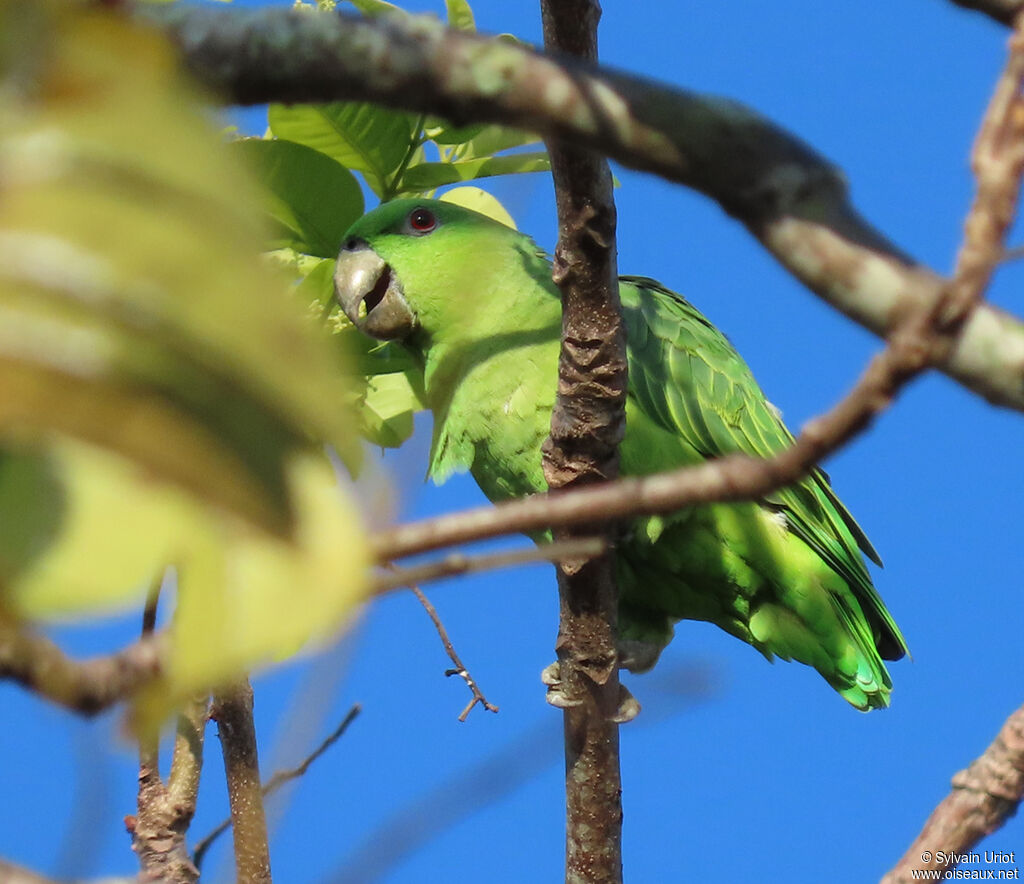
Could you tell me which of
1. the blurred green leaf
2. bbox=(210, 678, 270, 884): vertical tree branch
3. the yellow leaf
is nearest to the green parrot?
the yellow leaf

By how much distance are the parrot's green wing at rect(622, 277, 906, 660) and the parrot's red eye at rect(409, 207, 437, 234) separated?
0.62 m

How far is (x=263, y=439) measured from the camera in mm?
400

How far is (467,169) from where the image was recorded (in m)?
2.20

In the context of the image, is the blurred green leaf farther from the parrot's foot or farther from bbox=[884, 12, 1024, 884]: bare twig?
the parrot's foot

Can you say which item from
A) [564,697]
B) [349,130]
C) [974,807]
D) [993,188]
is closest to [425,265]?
[349,130]

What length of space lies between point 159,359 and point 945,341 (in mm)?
466

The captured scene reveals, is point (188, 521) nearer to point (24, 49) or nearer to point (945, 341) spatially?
point (24, 49)

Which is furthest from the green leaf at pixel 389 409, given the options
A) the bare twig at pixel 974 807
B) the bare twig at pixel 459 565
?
the bare twig at pixel 459 565

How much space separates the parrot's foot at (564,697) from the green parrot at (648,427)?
398mm

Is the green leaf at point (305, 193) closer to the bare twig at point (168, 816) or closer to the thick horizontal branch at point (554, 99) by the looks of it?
the bare twig at point (168, 816)

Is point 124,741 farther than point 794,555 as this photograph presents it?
No

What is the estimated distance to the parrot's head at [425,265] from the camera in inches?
128

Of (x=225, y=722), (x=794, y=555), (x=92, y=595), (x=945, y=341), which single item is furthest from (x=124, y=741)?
(x=794, y=555)

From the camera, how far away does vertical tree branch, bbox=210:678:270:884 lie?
6.25 ft
